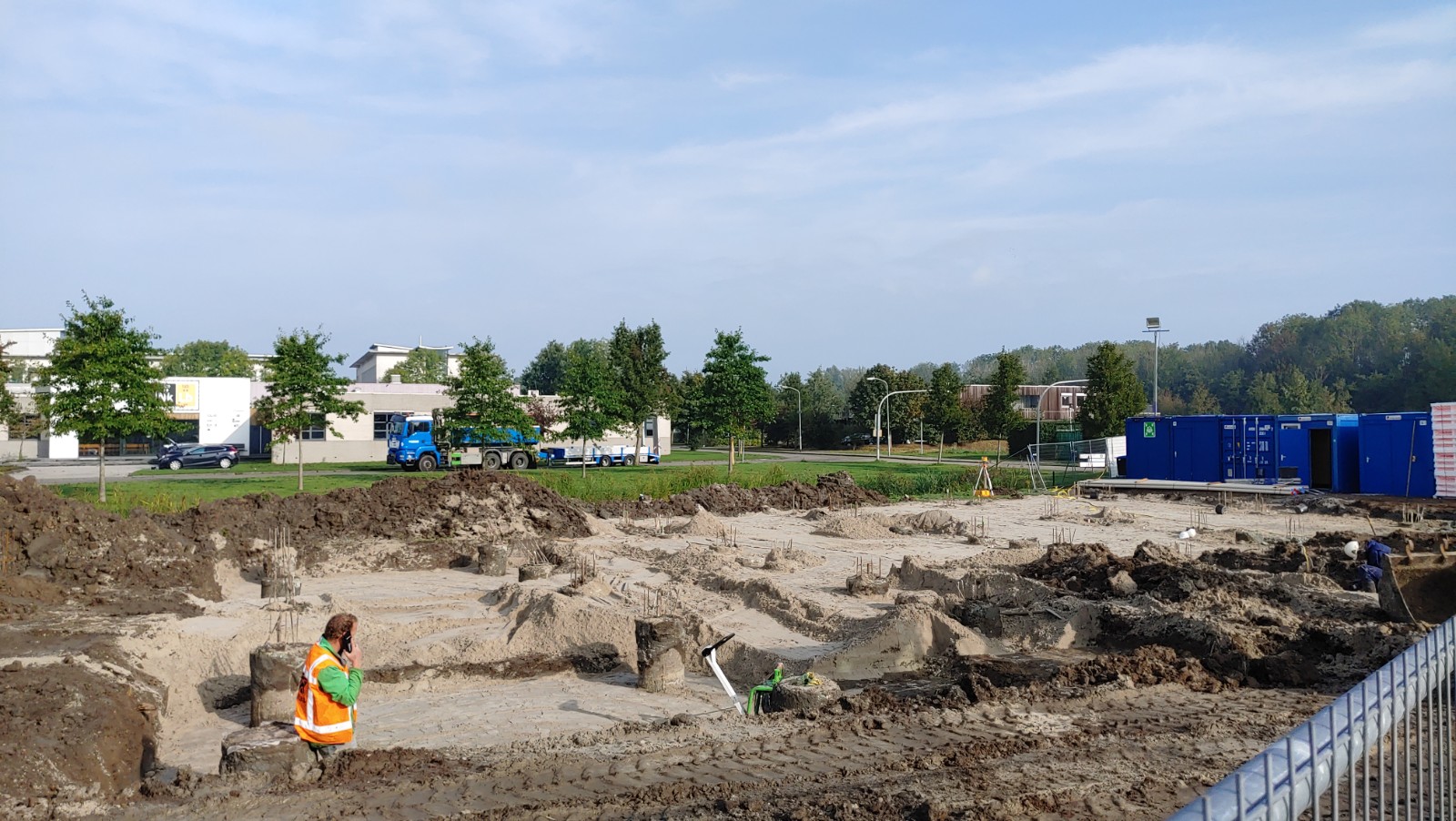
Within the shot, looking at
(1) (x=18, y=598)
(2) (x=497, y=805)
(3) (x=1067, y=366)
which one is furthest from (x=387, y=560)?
(3) (x=1067, y=366)

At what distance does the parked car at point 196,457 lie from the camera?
46.7 m

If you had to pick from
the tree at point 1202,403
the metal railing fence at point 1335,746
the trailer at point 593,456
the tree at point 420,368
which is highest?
the tree at point 420,368

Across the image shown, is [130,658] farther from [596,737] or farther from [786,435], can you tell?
[786,435]

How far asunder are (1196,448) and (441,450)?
1228 inches

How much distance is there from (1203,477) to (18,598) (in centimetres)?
3546

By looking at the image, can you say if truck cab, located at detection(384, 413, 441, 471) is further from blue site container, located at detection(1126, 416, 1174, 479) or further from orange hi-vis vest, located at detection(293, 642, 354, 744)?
orange hi-vis vest, located at detection(293, 642, 354, 744)

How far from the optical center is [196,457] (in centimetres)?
4697

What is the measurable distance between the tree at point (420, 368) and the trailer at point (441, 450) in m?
52.0

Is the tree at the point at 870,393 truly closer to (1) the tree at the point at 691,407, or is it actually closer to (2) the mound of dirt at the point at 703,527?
(1) the tree at the point at 691,407

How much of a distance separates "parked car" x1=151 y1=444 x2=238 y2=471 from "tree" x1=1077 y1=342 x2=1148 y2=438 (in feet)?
142

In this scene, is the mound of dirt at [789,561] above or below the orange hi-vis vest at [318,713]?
below

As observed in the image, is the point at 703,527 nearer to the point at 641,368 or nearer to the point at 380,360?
the point at 641,368

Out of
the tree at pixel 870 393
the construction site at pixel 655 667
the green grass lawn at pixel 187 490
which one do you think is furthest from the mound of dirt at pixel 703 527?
the tree at pixel 870 393

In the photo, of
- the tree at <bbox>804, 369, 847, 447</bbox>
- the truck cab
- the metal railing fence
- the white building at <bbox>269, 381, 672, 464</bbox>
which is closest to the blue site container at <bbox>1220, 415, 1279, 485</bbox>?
the white building at <bbox>269, 381, 672, 464</bbox>
